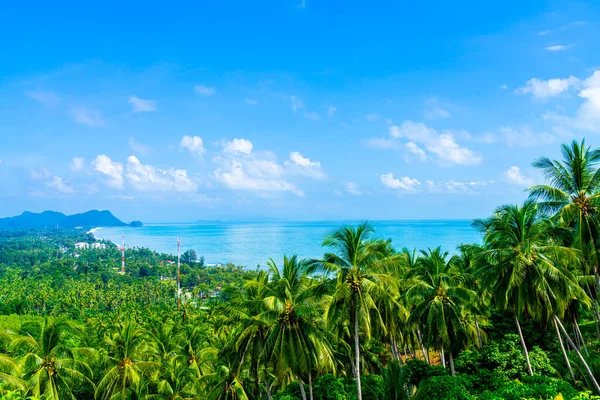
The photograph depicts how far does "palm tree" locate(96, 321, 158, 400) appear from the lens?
969 inches

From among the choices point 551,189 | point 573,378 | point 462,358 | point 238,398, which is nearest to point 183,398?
point 238,398

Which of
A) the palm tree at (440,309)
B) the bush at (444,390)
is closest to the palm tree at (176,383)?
the bush at (444,390)

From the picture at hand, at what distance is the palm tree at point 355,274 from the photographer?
17875mm

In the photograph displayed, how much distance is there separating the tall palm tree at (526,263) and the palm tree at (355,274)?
18.7 ft

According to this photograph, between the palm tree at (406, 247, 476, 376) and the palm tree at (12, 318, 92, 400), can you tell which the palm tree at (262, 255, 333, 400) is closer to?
the palm tree at (406, 247, 476, 376)

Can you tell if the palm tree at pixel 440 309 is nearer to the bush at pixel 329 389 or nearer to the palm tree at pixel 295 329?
the bush at pixel 329 389

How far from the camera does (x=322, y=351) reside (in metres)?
18.5

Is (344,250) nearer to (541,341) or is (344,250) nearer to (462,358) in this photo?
(462,358)

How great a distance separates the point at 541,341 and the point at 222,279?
3989 inches

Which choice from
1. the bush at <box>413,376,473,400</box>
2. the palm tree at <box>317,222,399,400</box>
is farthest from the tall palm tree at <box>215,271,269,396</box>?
the bush at <box>413,376,473,400</box>

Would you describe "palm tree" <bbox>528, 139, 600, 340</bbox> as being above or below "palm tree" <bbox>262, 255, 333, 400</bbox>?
above

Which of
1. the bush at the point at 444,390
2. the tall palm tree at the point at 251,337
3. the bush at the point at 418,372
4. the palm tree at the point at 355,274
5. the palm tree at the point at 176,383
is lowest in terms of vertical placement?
the palm tree at the point at 176,383

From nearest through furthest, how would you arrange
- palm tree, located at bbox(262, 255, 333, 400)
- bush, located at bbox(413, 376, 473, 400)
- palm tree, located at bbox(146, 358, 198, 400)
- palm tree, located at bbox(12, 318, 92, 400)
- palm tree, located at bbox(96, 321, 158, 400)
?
bush, located at bbox(413, 376, 473, 400)
palm tree, located at bbox(262, 255, 333, 400)
palm tree, located at bbox(12, 318, 92, 400)
palm tree, located at bbox(146, 358, 198, 400)
palm tree, located at bbox(96, 321, 158, 400)

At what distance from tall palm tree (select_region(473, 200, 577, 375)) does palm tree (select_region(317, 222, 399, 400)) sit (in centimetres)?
569
